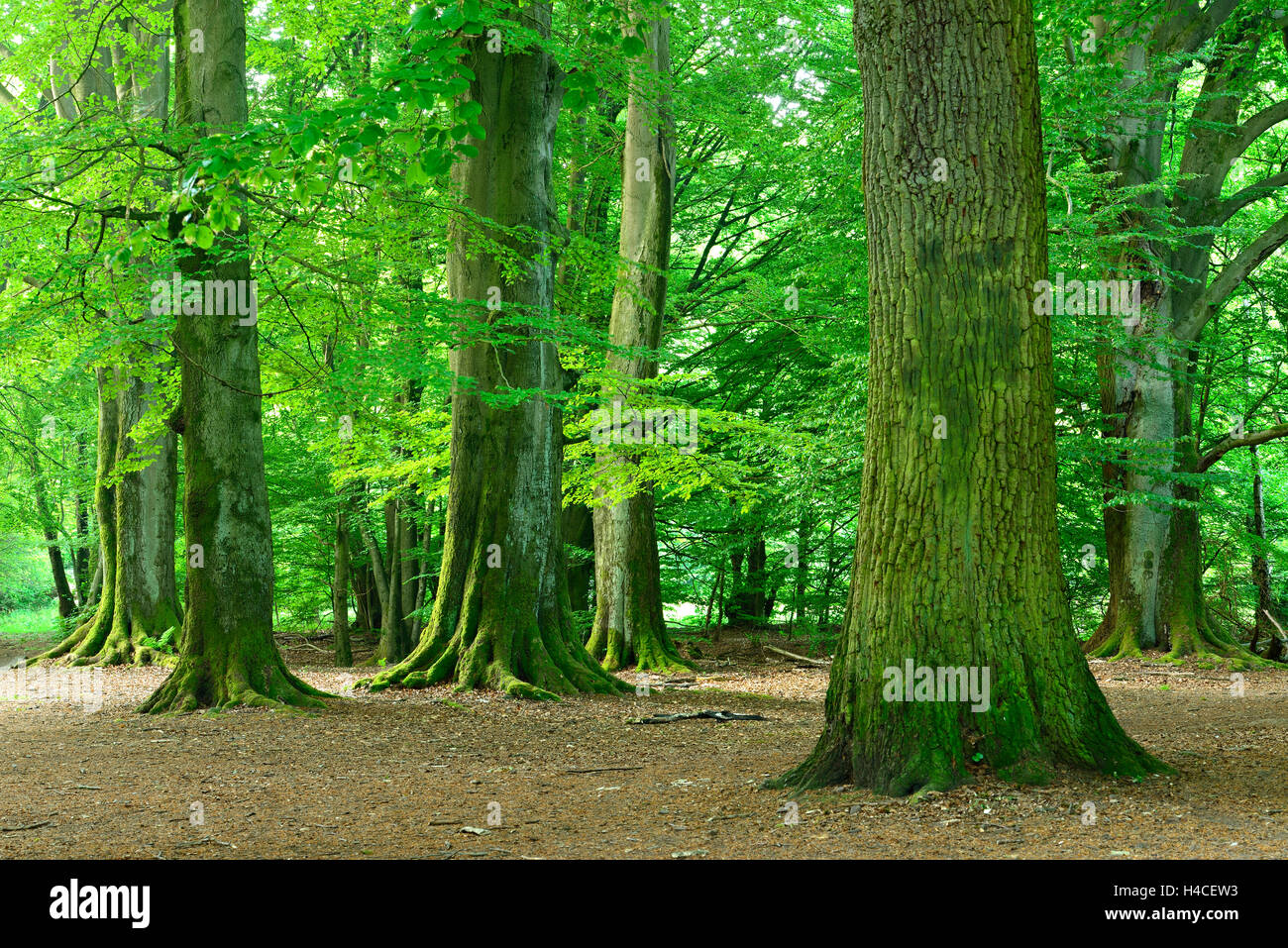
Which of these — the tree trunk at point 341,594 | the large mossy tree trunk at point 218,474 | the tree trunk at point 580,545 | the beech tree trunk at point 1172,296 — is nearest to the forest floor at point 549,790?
the large mossy tree trunk at point 218,474

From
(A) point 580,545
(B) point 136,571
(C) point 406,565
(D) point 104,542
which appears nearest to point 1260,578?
(A) point 580,545

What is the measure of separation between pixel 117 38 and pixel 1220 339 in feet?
51.8

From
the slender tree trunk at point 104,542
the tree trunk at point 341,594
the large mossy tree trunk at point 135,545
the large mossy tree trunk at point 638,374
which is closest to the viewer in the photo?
the large mossy tree trunk at point 638,374

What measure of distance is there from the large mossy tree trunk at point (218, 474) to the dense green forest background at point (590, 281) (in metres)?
0.58

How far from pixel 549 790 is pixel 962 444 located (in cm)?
326

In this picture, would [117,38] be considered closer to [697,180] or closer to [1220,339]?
[697,180]

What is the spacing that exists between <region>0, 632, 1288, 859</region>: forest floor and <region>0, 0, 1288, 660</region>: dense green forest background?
3.02 metres

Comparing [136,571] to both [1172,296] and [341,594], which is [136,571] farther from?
[1172,296]

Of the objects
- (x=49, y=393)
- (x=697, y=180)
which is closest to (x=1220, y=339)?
(x=697, y=180)

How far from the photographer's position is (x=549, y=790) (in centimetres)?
616

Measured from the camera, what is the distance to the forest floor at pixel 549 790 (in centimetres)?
435

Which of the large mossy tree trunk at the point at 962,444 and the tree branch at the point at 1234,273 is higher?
the tree branch at the point at 1234,273

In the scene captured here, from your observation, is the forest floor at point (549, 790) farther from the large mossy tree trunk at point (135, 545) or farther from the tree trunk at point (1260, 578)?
the tree trunk at point (1260, 578)

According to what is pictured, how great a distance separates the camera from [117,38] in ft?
30.9
